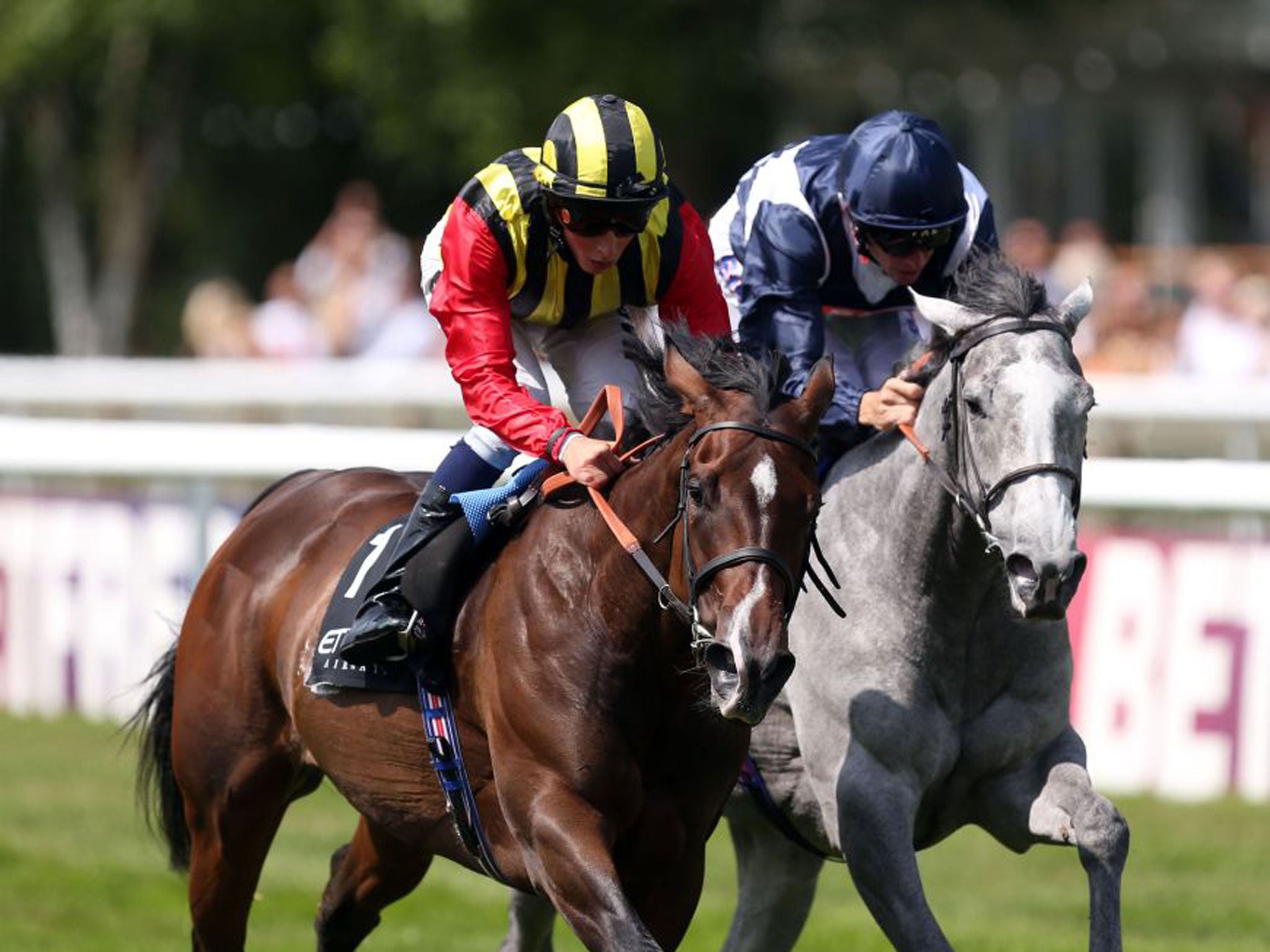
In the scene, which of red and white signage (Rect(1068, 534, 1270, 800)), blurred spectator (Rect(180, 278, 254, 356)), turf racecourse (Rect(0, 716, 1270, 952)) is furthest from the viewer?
blurred spectator (Rect(180, 278, 254, 356))

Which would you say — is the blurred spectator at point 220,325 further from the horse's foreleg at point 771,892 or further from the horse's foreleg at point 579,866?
the horse's foreleg at point 579,866

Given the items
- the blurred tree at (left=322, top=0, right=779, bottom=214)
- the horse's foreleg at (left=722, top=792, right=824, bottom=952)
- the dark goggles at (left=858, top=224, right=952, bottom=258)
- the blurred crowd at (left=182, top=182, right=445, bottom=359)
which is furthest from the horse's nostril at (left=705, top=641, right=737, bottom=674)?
the blurred tree at (left=322, top=0, right=779, bottom=214)

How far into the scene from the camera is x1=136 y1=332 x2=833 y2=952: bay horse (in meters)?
4.26

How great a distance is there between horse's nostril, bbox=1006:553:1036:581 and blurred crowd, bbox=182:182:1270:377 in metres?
6.99

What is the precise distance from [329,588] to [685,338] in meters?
1.31

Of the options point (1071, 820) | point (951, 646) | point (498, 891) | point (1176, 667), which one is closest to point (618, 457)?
point (951, 646)

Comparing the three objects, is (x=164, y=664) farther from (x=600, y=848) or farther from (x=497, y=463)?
(x=600, y=848)

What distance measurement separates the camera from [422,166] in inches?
878

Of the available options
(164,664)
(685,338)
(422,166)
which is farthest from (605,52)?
(685,338)

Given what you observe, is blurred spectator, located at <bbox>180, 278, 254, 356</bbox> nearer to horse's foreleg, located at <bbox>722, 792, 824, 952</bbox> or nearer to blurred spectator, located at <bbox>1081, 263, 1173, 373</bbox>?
blurred spectator, located at <bbox>1081, 263, 1173, 373</bbox>

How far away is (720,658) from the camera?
4.13 meters

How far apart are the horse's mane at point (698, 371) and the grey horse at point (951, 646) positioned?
0.50 metres

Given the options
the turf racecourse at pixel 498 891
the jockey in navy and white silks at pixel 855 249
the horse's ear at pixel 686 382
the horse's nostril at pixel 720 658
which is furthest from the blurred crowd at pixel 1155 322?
the horse's nostril at pixel 720 658

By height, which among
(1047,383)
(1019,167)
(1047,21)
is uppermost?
(1047,383)
